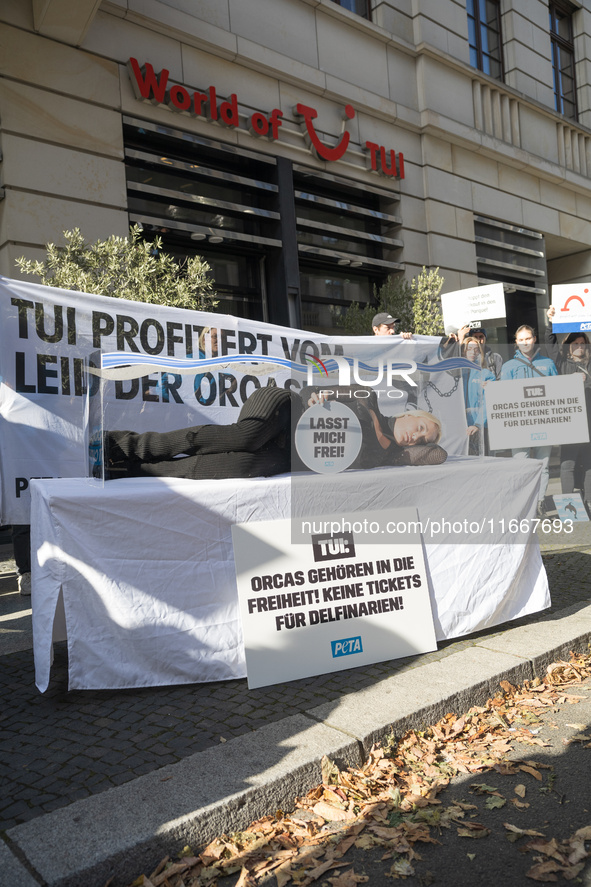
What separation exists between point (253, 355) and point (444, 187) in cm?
845

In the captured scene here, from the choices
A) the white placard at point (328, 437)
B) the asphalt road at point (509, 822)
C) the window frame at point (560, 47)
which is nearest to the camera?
the asphalt road at point (509, 822)

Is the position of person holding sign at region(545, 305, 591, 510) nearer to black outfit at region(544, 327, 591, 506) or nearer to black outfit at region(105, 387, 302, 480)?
black outfit at region(544, 327, 591, 506)

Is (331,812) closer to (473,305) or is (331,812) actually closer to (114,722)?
(114,722)

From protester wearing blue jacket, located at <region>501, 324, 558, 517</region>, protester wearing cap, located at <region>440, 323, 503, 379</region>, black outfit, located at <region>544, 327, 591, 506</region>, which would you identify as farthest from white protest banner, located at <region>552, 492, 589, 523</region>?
protester wearing cap, located at <region>440, 323, 503, 379</region>

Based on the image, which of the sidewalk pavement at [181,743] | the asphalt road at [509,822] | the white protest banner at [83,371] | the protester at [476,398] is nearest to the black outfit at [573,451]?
the protester at [476,398]

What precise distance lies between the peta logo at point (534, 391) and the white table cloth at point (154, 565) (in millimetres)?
1454

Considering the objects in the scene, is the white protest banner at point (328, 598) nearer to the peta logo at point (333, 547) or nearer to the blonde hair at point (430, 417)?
the peta logo at point (333, 547)

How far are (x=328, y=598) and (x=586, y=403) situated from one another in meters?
2.81

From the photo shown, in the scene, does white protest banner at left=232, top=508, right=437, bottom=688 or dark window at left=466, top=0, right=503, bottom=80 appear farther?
dark window at left=466, top=0, right=503, bottom=80

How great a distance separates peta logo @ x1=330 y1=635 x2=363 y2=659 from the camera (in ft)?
11.6

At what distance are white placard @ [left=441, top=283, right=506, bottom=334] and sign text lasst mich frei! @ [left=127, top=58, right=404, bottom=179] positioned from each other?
4.07m

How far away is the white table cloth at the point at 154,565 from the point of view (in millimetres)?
3152

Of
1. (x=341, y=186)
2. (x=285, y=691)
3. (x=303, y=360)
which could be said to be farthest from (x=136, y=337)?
(x=341, y=186)

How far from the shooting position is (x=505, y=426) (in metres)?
4.78
